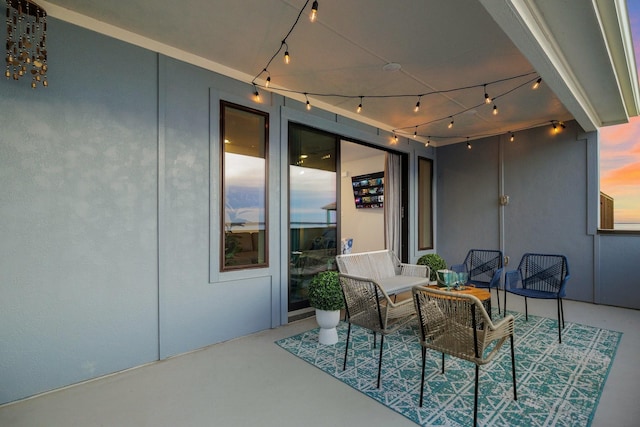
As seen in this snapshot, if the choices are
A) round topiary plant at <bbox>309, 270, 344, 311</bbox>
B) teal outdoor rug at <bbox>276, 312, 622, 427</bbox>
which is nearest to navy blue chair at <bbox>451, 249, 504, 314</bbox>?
teal outdoor rug at <bbox>276, 312, 622, 427</bbox>

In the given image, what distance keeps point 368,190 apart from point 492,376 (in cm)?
513

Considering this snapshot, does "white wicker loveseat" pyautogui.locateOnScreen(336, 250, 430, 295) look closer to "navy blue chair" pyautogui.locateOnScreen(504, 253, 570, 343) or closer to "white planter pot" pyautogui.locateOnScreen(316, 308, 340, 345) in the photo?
"white planter pot" pyautogui.locateOnScreen(316, 308, 340, 345)

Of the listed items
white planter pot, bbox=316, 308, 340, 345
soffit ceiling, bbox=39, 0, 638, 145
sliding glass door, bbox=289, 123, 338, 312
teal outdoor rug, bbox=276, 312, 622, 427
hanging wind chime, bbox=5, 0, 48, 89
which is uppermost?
soffit ceiling, bbox=39, 0, 638, 145

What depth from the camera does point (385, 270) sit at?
13.8 feet

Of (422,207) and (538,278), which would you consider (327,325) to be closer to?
(538,278)

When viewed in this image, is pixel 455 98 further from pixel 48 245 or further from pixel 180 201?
pixel 48 245

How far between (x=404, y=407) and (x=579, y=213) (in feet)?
14.9

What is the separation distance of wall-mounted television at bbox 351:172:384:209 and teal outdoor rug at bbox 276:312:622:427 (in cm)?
395

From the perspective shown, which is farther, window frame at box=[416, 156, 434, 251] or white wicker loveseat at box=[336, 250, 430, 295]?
window frame at box=[416, 156, 434, 251]

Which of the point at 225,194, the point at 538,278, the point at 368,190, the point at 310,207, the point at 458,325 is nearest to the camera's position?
the point at 458,325

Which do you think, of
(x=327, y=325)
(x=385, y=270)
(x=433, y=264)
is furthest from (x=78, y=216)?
(x=433, y=264)

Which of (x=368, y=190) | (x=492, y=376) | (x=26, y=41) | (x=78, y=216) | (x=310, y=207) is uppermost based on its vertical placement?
(x=26, y=41)

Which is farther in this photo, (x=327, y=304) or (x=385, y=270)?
(x=385, y=270)

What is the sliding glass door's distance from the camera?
12.8 ft
